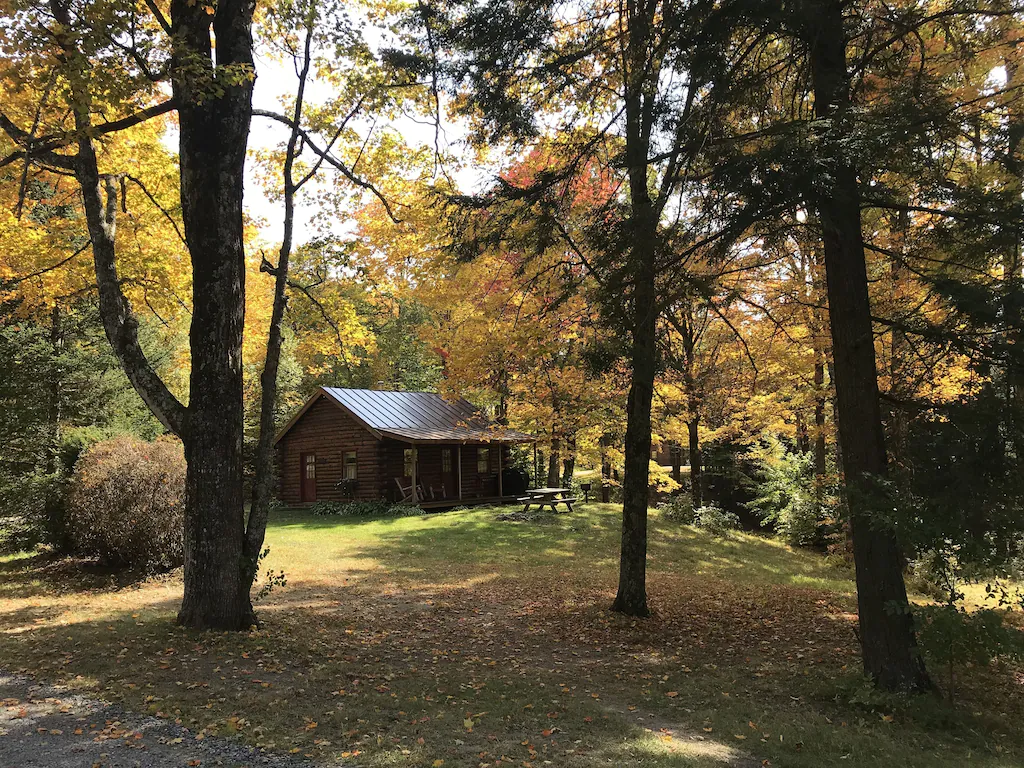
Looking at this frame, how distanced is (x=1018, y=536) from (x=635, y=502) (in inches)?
169

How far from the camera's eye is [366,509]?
21.8 meters

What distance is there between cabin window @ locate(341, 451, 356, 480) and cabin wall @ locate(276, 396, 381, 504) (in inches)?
5.4

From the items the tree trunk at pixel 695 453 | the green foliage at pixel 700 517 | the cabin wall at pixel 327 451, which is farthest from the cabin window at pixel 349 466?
the tree trunk at pixel 695 453

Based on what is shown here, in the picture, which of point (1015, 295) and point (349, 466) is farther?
point (349, 466)

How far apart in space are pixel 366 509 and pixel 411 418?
12.7ft

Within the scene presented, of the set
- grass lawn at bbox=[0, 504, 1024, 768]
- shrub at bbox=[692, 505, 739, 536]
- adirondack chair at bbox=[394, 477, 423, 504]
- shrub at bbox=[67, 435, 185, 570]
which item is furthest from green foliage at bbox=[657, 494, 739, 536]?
shrub at bbox=[67, 435, 185, 570]

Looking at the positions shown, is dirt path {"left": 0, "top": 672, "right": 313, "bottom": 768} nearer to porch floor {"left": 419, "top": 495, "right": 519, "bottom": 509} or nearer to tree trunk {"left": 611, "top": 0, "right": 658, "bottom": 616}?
tree trunk {"left": 611, "top": 0, "right": 658, "bottom": 616}

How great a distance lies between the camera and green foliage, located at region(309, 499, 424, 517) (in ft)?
69.9

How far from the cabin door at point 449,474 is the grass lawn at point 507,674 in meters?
12.8

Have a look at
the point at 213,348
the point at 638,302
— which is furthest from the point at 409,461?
the point at 638,302

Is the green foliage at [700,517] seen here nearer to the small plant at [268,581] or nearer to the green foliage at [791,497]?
the green foliage at [791,497]

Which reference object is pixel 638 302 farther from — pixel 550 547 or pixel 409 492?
pixel 409 492

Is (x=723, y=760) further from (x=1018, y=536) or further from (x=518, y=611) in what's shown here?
(x=518, y=611)

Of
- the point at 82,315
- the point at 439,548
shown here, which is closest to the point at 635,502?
the point at 439,548
